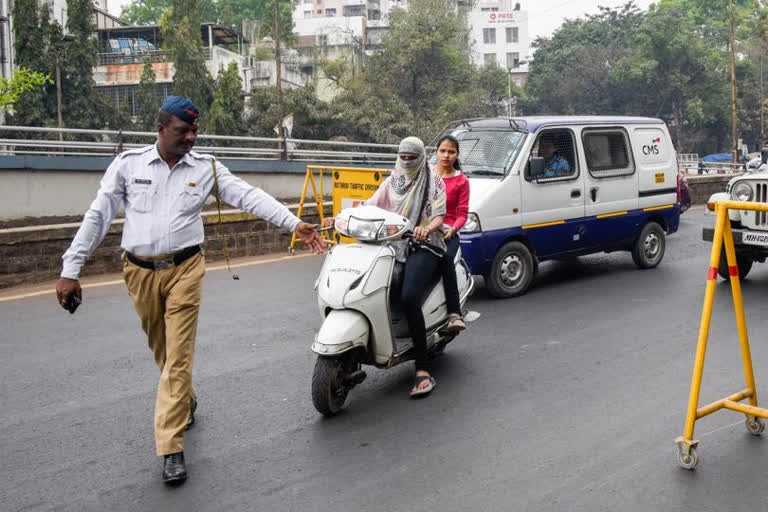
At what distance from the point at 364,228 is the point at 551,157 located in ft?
15.3

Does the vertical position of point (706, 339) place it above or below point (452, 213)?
below

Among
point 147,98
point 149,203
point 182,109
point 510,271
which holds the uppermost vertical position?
point 147,98

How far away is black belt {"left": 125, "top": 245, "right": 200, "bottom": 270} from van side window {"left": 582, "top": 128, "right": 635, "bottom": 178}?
21.1 feet

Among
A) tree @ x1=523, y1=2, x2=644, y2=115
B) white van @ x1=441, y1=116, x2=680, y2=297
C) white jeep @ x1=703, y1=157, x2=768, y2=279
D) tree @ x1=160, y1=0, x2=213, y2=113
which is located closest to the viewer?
white van @ x1=441, y1=116, x2=680, y2=297

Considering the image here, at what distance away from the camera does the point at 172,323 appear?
4.56m

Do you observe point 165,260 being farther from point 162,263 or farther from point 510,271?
point 510,271

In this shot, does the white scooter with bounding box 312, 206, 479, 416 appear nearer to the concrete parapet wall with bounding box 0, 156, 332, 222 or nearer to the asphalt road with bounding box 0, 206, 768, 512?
the asphalt road with bounding box 0, 206, 768, 512

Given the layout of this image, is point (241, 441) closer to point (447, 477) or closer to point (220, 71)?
point (447, 477)

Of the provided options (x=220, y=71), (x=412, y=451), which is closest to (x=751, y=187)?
(x=412, y=451)

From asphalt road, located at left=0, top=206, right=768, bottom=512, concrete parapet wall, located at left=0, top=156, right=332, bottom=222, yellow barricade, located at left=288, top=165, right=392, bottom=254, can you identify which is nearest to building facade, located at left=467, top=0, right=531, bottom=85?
concrete parapet wall, located at left=0, top=156, right=332, bottom=222

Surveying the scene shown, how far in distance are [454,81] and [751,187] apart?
48.6 m

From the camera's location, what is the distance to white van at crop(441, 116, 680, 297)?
912 cm

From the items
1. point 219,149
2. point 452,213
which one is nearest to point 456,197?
point 452,213

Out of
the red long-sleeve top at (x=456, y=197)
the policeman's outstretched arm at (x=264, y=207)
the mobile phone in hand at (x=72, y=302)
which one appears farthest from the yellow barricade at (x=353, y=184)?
the mobile phone in hand at (x=72, y=302)
